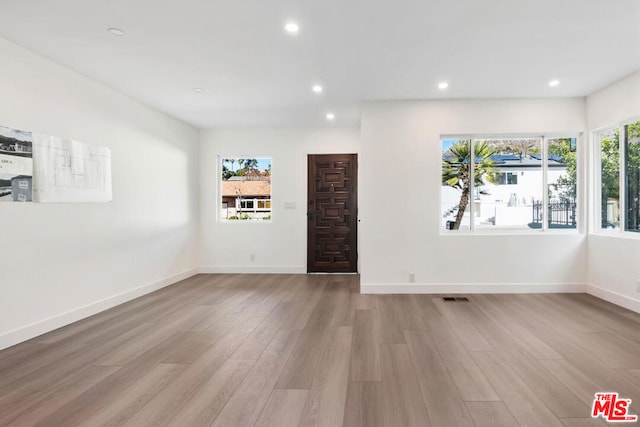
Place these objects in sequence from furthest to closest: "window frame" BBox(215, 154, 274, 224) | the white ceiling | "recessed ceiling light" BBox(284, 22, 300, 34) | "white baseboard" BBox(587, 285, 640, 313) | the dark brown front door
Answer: "window frame" BBox(215, 154, 274, 224), the dark brown front door, "white baseboard" BBox(587, 285, 640, 313), "recessed ceiling light" BBox(284, 22, 300, 34), the white ceiling

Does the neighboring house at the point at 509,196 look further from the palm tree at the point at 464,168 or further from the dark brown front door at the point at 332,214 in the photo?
the dark brown front door at the point at 332,214

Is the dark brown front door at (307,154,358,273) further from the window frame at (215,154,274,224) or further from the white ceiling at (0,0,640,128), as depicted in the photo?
the white ceiling at (0,0,640,128)

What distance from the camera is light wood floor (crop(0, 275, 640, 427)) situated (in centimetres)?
203

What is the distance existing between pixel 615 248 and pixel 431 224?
84.5 inches

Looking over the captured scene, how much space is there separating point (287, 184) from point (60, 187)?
11.9 feet

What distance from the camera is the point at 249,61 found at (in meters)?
3.56

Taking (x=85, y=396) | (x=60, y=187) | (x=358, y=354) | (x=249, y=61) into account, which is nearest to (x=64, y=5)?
(x=249, y=61)

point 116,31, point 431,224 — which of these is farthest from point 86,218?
point 431,224

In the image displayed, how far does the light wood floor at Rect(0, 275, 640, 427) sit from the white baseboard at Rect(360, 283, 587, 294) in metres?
0.51

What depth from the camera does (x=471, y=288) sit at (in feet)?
16.0

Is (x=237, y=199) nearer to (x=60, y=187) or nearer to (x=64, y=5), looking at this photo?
(x=60, y=187)

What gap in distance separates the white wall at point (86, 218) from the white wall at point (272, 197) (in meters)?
0.67

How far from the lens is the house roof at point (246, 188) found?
6.73m

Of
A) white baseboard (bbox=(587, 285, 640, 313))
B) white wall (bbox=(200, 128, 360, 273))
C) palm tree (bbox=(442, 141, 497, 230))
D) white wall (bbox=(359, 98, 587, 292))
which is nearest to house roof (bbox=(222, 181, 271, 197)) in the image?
white wall (bbox=(200, 128, 360, 273))
